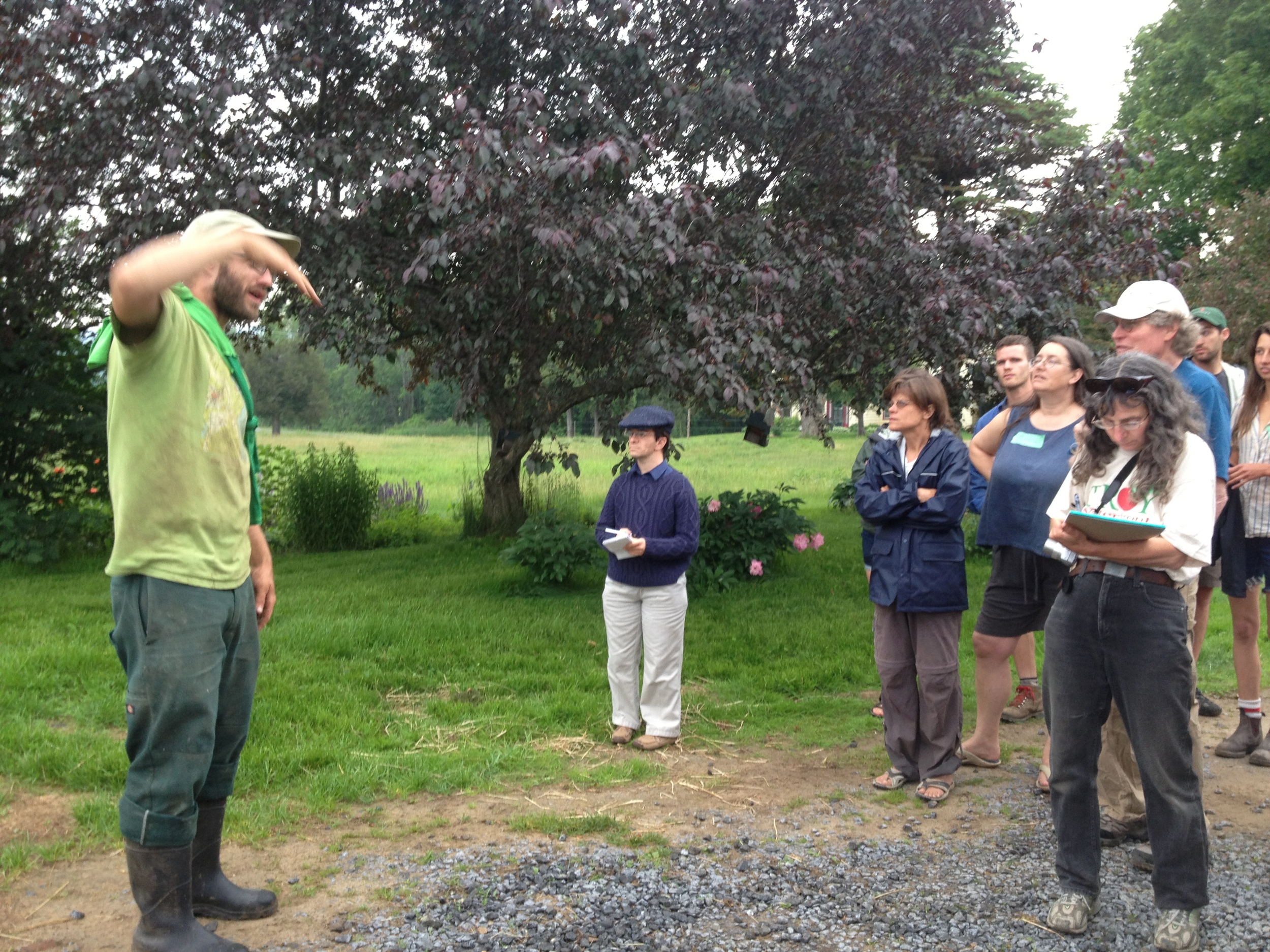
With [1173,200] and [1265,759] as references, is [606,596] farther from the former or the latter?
[1173,200]

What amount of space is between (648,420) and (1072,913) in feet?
10.2

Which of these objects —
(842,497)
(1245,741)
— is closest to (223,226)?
(1245,741)

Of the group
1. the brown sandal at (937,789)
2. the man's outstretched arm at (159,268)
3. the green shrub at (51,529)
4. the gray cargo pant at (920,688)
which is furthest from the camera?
the green shrub at (51,529)

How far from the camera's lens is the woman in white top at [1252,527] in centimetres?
540

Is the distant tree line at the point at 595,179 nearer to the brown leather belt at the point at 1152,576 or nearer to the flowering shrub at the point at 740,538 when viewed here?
the flowering shrub at the point at 740,538

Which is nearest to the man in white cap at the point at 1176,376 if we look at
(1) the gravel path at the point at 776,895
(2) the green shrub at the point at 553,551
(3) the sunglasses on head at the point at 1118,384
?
(1) the gravel path at the point at 776,895

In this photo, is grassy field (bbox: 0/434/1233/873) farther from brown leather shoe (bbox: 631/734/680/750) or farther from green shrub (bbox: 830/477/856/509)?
green shrub (bbox: 830/477/856/509)

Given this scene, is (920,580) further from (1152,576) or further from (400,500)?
(400,500)

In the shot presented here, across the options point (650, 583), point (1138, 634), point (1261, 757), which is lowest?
point (1261, 757)

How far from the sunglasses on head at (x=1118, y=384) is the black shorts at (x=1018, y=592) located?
1436 millimetres

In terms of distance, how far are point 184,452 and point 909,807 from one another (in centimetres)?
346

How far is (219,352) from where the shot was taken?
331cm

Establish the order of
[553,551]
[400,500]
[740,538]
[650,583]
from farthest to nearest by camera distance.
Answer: [400,500], [740,538], [553,551], [650,583]

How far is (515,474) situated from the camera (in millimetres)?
12961
